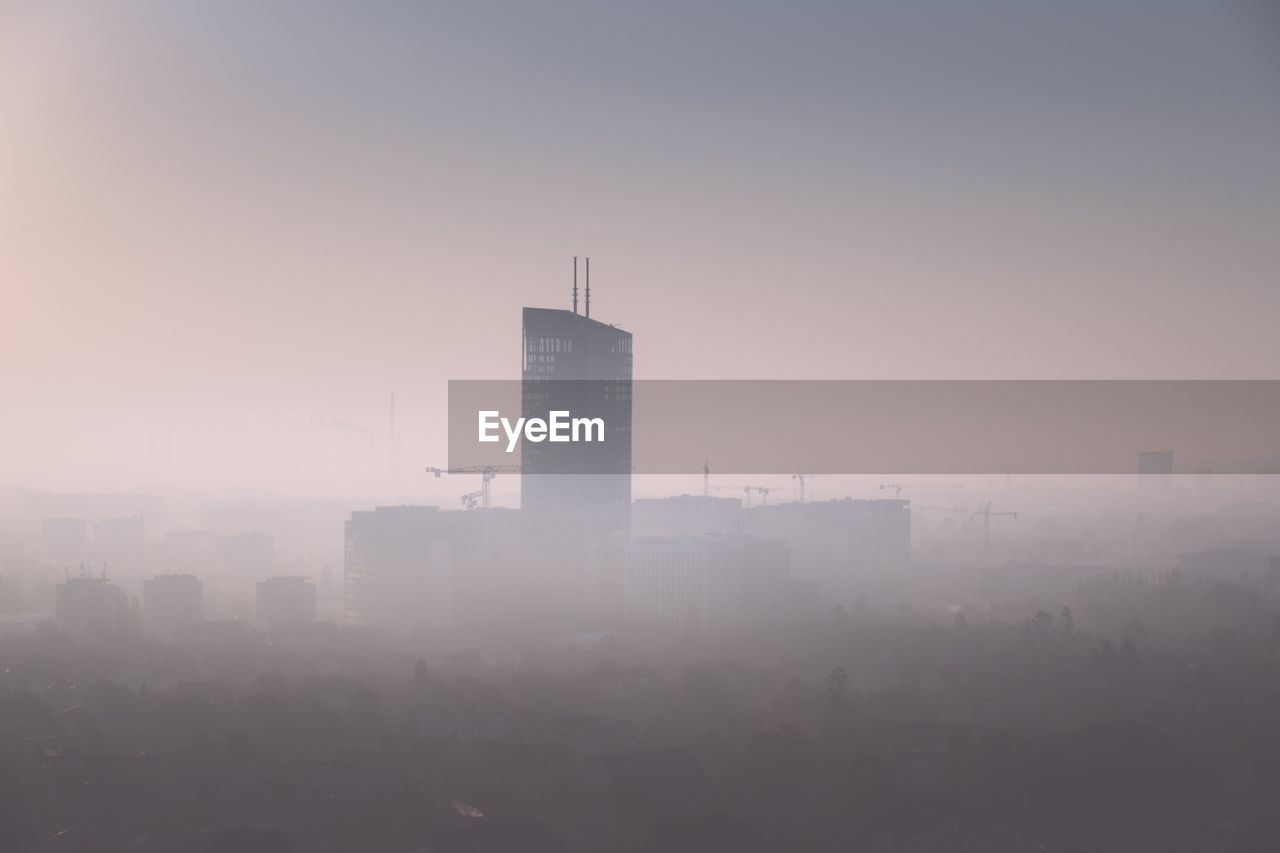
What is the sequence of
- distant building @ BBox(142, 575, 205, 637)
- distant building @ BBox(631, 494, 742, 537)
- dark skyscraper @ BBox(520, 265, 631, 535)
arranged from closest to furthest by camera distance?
1. distant building @ BBox(142, 575, 205, 637)
2. dark skyscraper @ BBox(520, 265, 631, 535)
3. distant building @ BBox(631, 494, 742, 537)

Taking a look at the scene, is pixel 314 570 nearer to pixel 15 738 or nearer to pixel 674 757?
pixel 15 738

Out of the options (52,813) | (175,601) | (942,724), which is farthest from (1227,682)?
Answer: (175,601)

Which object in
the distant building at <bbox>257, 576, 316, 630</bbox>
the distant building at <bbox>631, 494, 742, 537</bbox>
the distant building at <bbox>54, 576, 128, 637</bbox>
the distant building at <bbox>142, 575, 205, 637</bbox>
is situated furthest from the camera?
the distant building at <bbox>631, 494, 742, 537</bbox>

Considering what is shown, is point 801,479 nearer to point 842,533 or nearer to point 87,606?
point 842,533

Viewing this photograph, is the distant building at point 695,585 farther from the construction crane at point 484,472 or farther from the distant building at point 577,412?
the construction crane at point 484,472

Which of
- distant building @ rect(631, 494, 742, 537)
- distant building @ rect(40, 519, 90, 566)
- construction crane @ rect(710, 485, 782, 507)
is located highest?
construction crane @ rect(710, 485, 782, 507)

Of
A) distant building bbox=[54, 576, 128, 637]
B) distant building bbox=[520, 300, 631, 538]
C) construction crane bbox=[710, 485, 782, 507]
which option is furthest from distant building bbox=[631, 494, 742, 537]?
distant building bbox=[54, 576, 128, 637]

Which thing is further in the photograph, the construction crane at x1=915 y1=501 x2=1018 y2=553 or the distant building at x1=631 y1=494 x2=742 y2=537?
the construction crane at x1=915 y1=501 x2=1018 y2=553

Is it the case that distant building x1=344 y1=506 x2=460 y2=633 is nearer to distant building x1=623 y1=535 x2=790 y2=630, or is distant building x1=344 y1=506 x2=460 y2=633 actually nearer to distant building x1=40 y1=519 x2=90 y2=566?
distant building x1=623 y1=535 x2=790 y2=630

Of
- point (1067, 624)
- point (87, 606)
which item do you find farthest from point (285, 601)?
point (1067, 624)

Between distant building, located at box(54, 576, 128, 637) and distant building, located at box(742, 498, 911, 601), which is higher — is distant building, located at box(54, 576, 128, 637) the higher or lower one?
the lower one
